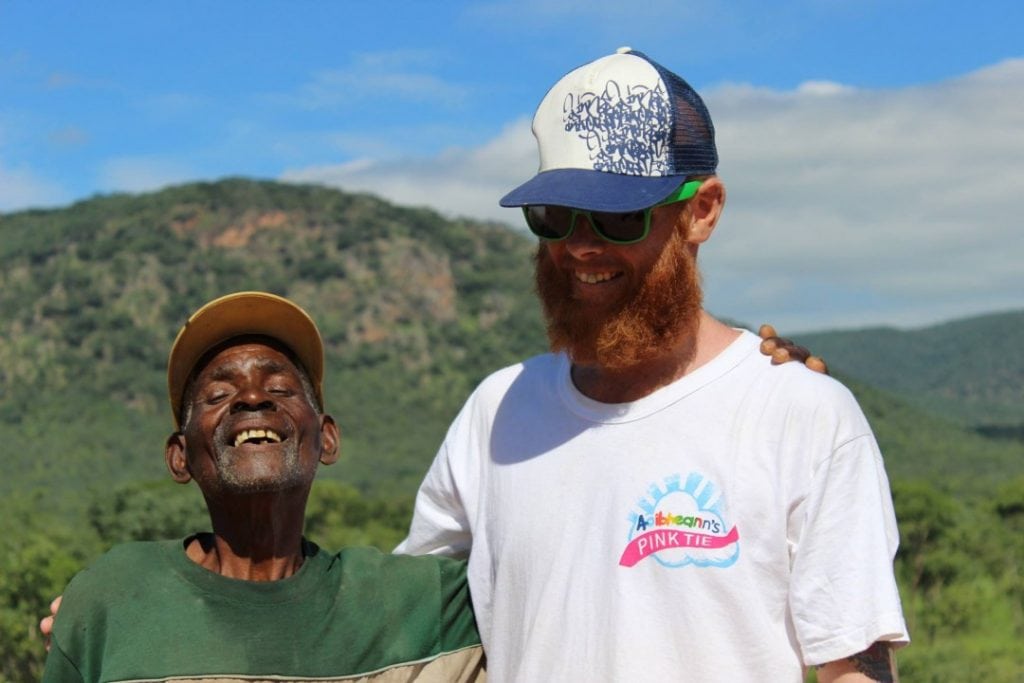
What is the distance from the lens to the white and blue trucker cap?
120 inches

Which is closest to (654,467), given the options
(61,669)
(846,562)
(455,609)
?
(846,562)

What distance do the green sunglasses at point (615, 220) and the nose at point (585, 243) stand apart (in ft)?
0.04

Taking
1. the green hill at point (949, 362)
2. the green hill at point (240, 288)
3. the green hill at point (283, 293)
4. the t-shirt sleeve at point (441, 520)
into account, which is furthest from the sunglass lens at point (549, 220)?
the green hill at point (949, 362)

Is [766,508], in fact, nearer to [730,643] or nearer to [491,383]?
[730,643]

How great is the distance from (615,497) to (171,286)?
82.2m

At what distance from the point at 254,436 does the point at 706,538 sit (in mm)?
965

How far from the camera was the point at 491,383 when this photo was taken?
3.45 m

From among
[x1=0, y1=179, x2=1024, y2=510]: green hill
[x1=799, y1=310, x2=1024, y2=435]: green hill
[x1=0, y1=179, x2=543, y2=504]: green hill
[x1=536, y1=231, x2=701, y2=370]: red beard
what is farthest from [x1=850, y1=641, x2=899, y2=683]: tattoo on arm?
[x1=799, y1=310, x2=1024, y2=435]: green hill

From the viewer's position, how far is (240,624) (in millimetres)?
3012

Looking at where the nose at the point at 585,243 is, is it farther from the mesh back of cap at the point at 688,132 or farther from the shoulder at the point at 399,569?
the shoulder at the point at 399,569

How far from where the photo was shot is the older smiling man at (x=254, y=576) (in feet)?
9.78

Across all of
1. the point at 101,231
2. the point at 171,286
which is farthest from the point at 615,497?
the point at 101,231

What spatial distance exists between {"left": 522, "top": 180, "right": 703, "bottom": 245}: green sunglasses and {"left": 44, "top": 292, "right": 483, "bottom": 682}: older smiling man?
0.60m

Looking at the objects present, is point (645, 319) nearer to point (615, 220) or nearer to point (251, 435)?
point (615, 220)
